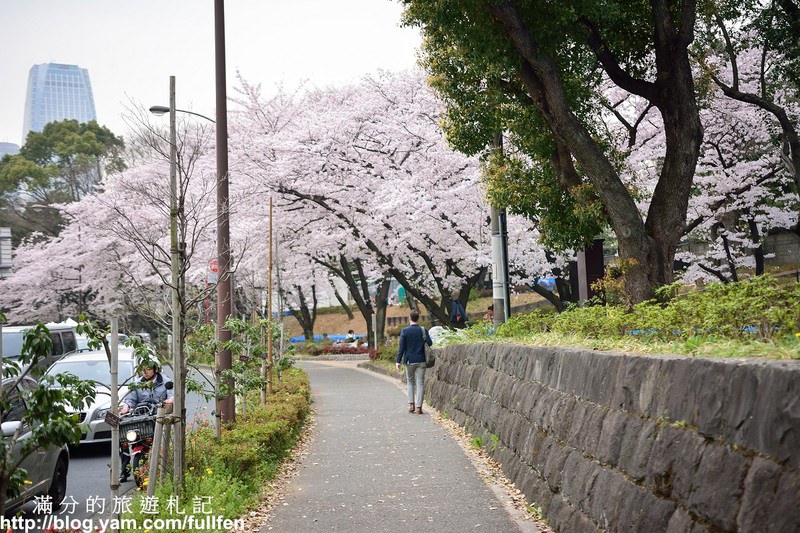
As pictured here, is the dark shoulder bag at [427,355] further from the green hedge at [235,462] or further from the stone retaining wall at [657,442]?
the stone retaining wall at [657,442]

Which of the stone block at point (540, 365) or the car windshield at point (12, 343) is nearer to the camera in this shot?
the stone block at point (540, 365)

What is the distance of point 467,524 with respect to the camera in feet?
25.1

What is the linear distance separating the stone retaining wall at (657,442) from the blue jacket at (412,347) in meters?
6.26

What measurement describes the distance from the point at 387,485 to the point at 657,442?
4877mm

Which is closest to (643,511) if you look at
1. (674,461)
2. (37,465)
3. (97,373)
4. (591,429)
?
(674,461)

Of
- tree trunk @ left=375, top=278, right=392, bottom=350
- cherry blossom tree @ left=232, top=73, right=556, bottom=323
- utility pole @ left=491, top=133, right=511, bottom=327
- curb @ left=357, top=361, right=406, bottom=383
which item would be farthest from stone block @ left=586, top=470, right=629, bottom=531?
tree trunk @ left=375, top=278, right=392, bottom=350

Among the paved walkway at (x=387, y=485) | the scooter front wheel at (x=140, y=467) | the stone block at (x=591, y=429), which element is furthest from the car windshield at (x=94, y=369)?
the stone block at (x=591, y=429)

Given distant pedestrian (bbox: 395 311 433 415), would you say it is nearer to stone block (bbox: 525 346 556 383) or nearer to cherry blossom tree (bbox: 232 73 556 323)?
stone block (bbox: 525 346 556 383)

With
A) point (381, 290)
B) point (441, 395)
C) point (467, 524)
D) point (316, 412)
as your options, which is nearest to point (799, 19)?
point (441, 395)

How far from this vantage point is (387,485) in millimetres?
9570

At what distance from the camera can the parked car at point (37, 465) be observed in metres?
8.01

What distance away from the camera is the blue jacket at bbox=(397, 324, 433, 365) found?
52.2 feet

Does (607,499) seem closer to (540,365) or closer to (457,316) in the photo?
(540,365)

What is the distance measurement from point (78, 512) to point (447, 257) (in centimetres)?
1785
